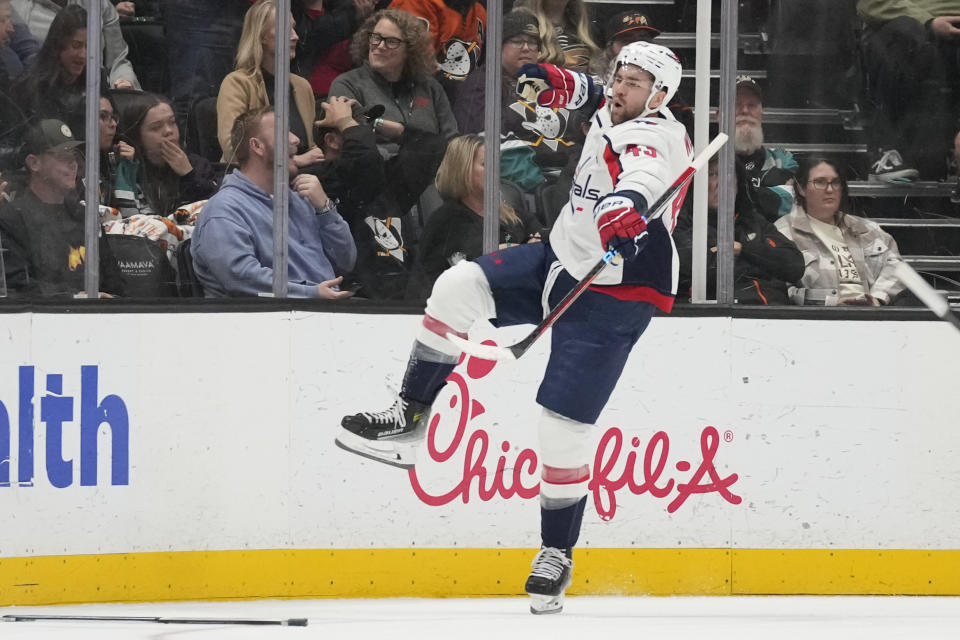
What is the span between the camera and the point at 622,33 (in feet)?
15.8

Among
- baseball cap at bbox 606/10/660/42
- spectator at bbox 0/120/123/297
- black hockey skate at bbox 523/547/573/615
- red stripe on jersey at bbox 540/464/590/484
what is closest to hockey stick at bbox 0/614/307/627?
black hockey skate at bbox 523/547/573/615

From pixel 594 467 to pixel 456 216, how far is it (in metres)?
0.93

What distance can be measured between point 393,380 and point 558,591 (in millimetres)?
920

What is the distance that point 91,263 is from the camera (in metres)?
4.56

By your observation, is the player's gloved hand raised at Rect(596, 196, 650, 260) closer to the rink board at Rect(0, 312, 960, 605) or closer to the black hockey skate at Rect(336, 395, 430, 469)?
the black hockey skate at Rect(336, 395, 430, 469)

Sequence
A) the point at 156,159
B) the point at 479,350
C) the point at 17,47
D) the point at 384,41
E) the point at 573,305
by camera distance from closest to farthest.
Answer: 1. the point at 479,350
2. the point at 573,305
3. the point at 17,47
4. the point at 156,159
5. the point at 384,41

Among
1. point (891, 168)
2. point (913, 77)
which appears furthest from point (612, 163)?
point (913, 77)

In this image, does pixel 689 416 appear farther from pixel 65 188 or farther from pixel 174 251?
pixel 65 188

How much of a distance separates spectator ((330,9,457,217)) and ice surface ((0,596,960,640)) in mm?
1320

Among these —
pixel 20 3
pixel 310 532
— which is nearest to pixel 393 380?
pixel 310 532

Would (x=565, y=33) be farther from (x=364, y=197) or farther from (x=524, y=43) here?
(x=364, y=197)

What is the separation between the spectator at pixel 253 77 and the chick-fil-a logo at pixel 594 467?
1.05m

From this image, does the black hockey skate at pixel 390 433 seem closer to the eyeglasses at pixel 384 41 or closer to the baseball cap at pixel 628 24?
the eyeglasses at pixel 384 41

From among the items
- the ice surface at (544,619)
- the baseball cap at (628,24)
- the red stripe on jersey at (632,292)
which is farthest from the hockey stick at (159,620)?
the baseball cap at (628,24)
